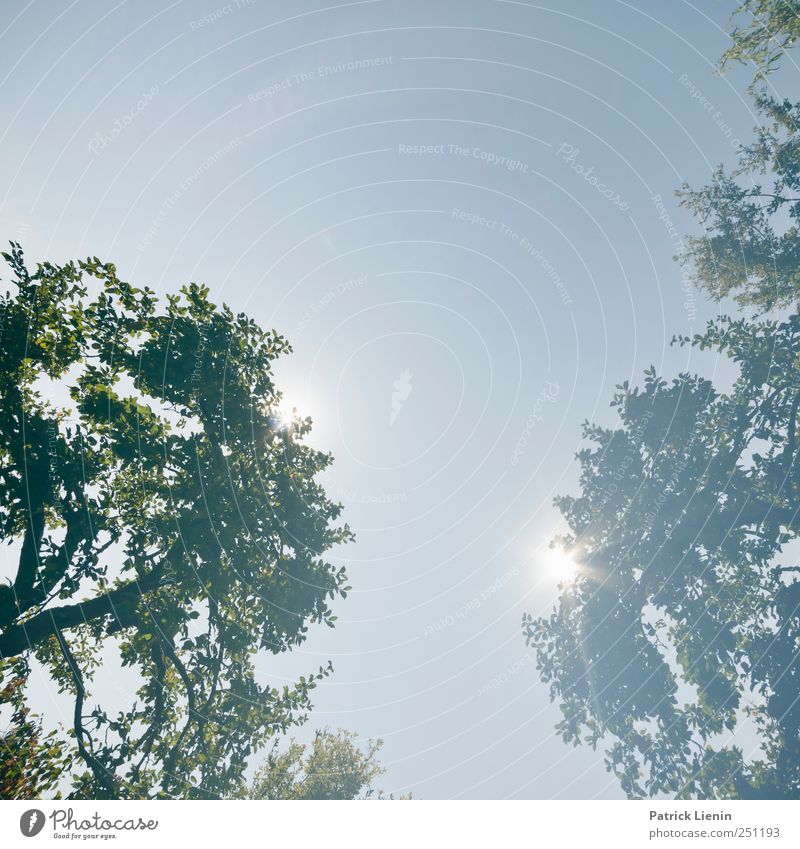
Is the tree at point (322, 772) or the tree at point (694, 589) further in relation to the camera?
the tree at point (322, 772)

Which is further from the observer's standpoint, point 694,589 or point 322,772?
point 322,772

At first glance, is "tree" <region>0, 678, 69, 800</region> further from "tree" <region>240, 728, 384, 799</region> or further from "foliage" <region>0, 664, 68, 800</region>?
"tree" <region>240, 728, 384, 799</region>

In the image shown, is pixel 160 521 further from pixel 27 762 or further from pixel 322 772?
pixel 322 772

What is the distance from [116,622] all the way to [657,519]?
68.6 feet

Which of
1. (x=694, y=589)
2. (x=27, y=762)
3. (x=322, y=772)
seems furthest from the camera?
(x=322, y=772)

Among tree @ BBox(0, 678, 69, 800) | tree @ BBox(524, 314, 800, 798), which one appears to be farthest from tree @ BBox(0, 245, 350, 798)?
tree @ BBox(524, 314, 800, 798)

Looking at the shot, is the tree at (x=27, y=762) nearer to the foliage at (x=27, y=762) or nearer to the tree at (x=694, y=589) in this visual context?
the foliage at (x=27, y=762)

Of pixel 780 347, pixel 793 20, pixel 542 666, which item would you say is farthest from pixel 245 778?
pixel 793 20

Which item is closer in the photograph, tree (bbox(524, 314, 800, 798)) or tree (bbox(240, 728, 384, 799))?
tree (bbox(524, 314, 800, 798))

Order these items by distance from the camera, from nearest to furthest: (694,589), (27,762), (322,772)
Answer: (27,762) → (694,589) → (322,772)

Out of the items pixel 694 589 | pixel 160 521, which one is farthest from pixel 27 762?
pixel 694 589

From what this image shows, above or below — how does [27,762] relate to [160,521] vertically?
below

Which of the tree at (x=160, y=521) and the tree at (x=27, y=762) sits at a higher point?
the tree at (x=160, y=521)

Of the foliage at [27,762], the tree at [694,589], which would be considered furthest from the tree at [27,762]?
the tree at [694,589]
